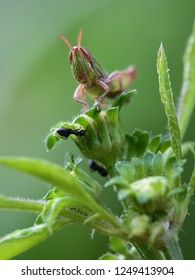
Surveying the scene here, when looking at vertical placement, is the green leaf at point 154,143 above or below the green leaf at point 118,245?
above

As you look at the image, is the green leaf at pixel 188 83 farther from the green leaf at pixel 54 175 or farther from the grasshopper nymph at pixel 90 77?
the green leaf at pixel 54 175

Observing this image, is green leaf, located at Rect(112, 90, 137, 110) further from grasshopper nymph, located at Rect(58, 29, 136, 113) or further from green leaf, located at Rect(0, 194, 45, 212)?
green leaf, located at Rect(0, 194, 45, 212)

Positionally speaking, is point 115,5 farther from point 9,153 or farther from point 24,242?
point 24,242

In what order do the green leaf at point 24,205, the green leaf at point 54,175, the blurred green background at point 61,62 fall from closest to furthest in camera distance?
the green leaf at point 54,175
the green leaf at point 24,205
the blurred green background at point 61,62

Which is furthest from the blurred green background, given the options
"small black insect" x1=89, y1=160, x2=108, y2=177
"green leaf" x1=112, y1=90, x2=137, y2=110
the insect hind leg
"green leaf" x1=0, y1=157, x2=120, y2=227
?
"green leaf" x1=0, y1=157, x2=120, y2=227

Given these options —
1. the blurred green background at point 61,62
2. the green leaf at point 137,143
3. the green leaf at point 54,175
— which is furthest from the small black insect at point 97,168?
the blurred green background at point 61,62

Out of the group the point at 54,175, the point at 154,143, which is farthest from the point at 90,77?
the point at 54,175

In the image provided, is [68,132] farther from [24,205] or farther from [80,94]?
[80,94]

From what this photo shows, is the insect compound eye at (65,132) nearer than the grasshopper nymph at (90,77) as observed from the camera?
Yes
